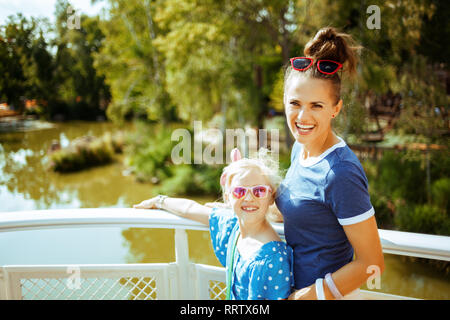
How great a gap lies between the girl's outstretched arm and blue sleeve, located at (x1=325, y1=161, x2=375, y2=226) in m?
0.51

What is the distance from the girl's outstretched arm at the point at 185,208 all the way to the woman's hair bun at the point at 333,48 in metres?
0.64

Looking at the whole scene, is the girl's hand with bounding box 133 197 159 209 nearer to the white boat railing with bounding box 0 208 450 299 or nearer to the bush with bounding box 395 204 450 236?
the white boat railing with bounding box 0 208 450 299

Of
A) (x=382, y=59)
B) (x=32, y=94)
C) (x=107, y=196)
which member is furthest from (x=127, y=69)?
(x=32, y=94)

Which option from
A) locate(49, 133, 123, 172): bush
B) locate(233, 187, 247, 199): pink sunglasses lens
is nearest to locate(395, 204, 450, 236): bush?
locate(233, 187, 247, 199): pink sunglasses lens

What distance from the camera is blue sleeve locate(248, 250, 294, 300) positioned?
96 centimetres

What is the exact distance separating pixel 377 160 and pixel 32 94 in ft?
18.5

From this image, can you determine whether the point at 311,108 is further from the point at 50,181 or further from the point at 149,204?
the point at 50,181

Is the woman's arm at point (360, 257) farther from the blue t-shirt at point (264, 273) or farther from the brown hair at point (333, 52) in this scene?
the brown hair at point (333, 52)

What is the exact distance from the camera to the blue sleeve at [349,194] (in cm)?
84

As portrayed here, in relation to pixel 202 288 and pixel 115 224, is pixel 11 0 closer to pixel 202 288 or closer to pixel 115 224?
pixel 115 224

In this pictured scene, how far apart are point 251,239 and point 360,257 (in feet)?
1.08

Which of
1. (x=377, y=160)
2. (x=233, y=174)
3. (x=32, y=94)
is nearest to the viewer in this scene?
(x=233, y=174)

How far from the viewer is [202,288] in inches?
52.7
